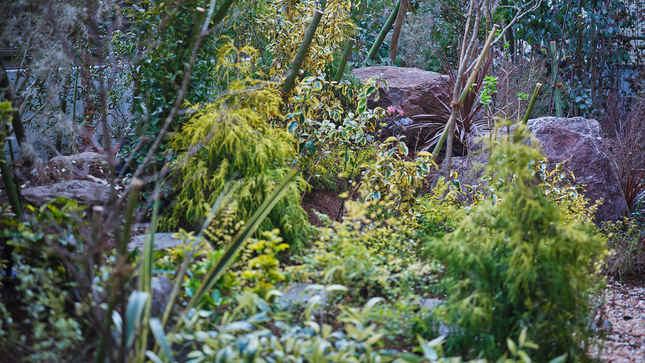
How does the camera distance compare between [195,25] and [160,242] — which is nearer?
[160,242]

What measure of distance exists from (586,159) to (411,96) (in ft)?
6.50

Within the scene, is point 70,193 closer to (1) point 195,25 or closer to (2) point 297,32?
(1) point 195,25

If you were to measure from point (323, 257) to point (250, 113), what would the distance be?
4.71ft

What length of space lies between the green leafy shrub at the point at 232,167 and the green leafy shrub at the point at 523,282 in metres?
1.24

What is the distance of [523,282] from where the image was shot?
205 centimetres

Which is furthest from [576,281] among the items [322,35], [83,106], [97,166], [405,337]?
[83,106]

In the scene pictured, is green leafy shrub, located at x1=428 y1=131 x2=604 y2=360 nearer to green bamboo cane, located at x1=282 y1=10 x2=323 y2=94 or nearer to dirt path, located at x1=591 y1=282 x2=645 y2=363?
dirt path, located at x1=591 y1=282 x2=645 y2=363

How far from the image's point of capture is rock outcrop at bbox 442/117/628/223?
4316mm

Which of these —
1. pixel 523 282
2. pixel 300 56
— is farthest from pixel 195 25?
pixel 523 282

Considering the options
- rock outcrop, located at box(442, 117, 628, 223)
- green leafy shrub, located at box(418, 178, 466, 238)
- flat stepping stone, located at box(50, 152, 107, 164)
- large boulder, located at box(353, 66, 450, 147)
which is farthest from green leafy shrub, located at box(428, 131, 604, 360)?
large boulder, located at box(353, 66, 450, 147)

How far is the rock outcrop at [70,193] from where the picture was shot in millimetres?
3014

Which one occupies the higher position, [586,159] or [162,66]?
[162,66]

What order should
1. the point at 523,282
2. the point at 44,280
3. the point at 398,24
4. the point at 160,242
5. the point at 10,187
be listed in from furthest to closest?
the point at 398,24 < the point at 160,242 < the point at 10,187 < the point at 523,282 < the point at 44,280

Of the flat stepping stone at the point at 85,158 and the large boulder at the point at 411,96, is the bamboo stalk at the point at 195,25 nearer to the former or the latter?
the flat stepping stone at the point at 85,158
